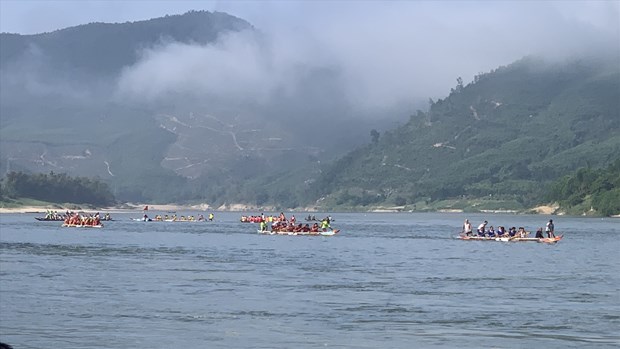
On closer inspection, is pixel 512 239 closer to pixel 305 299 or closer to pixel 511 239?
pixel 511 239

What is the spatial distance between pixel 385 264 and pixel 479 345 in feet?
158

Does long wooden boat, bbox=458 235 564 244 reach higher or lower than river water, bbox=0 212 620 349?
higher

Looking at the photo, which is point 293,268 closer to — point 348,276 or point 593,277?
point 348,276

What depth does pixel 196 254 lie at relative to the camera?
10788 centimetres

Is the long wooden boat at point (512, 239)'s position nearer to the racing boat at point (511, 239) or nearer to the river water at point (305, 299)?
the racing boat at point (511, 239)

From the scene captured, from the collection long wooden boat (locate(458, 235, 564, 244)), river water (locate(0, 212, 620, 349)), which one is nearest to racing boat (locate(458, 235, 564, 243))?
long wooden boat (locate(458, 235, 564, 244))

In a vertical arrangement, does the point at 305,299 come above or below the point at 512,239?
below

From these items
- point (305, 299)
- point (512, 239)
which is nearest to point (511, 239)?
point (512, 239)

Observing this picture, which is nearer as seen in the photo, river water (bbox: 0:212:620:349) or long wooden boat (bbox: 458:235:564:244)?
river water (bbox: 0:212:620:349)

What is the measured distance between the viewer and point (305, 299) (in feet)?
212

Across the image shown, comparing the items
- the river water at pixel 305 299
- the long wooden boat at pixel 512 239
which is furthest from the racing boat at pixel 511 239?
the river water at pixel 305 299

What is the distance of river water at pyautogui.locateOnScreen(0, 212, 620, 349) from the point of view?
163ft

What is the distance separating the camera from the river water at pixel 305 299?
49.7 m

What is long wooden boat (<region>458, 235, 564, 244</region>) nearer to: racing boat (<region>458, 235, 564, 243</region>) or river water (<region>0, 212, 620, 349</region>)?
racing boat (<region>458, 235, 564, 243</region>)
